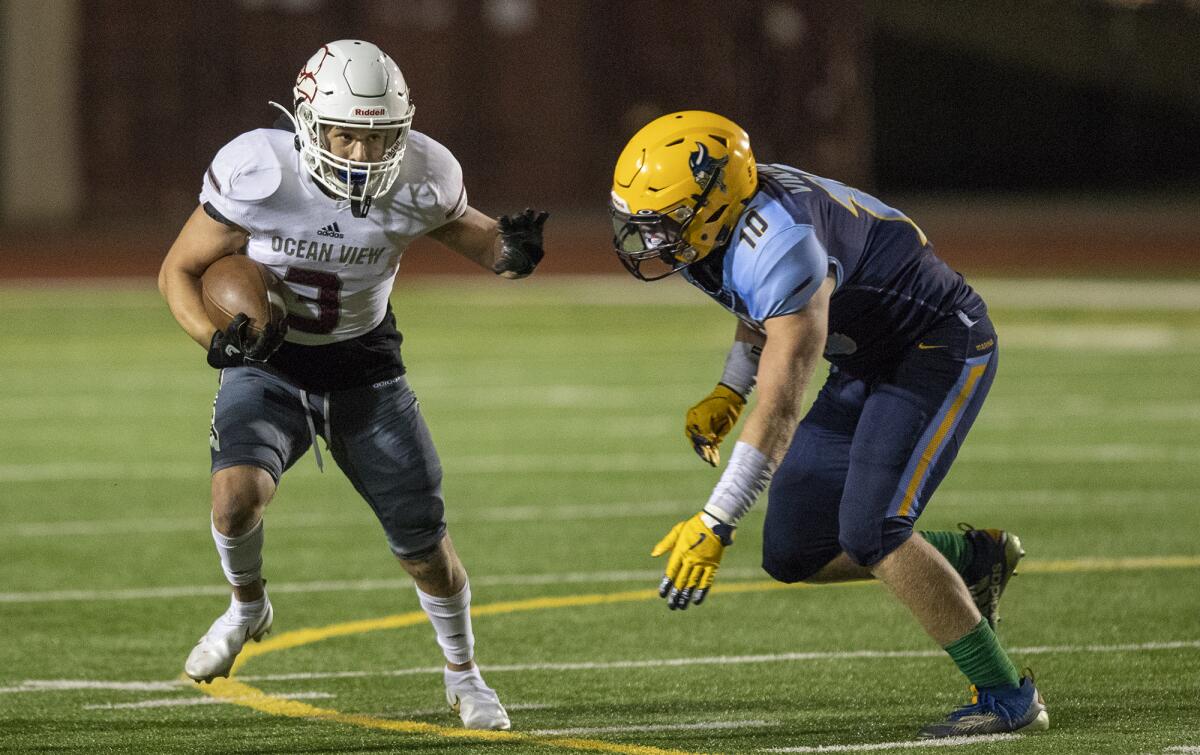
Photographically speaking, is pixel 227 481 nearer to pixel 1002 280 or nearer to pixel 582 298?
pixel 582 298

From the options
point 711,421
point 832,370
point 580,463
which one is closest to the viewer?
point 711,421

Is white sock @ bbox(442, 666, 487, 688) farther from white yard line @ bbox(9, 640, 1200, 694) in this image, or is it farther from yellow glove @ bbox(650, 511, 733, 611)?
yellow glove @ bbox(650, 511, 733, 611)

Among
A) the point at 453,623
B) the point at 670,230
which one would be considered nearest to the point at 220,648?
the point at 453,623

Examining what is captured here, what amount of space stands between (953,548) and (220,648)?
200 centimetres

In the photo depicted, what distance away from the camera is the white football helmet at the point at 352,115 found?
5.27m

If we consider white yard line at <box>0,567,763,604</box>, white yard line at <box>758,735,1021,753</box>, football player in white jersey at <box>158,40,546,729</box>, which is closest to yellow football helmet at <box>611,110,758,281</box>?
football player in white jersey at <box>158,40,546,729</box>

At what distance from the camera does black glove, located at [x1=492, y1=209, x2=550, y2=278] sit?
5.51 meters

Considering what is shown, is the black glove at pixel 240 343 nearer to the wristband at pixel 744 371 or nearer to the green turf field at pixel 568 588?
the green turf field at pixel 568 588

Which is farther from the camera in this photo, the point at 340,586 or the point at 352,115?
the point at 340,586

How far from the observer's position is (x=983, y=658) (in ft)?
16.8

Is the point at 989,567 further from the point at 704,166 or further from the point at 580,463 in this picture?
the point at 580,463

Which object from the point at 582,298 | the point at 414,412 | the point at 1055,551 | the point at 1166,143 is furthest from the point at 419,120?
the point at 414,412

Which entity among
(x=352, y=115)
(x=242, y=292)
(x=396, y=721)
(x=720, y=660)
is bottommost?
(x=720, y=660)

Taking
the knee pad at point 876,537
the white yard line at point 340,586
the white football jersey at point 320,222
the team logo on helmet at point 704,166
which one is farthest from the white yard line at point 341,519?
the team logo on helmet at point 704,166
